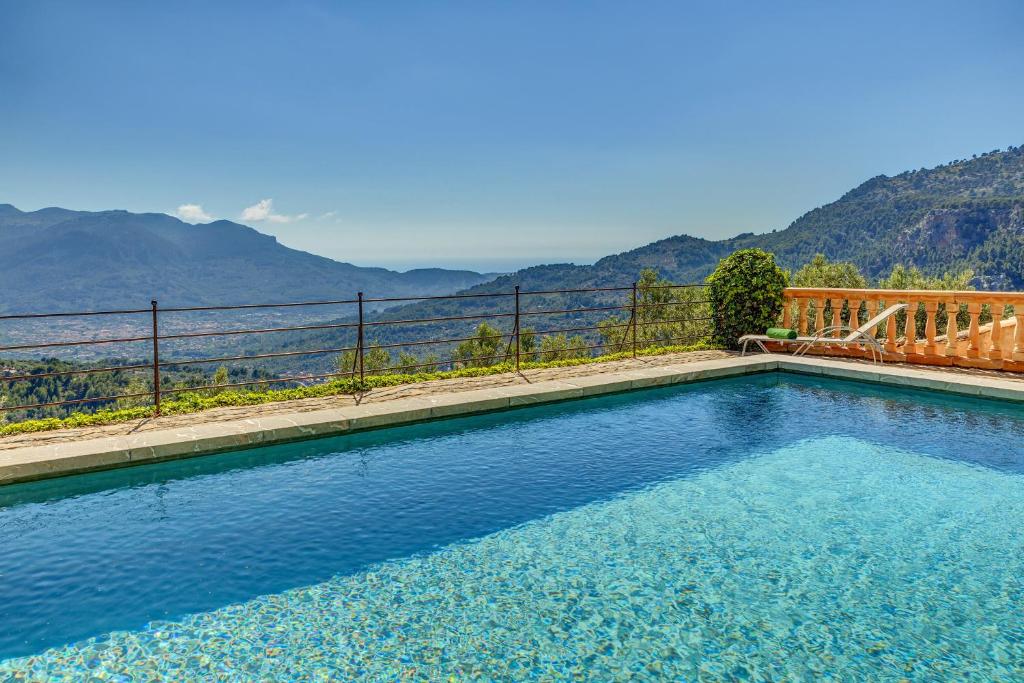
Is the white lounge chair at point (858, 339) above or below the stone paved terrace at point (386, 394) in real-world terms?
above

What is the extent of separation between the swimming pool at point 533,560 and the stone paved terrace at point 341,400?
2.71 feet

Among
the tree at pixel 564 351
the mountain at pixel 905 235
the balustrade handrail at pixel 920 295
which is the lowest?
the tree at pixel 564 351

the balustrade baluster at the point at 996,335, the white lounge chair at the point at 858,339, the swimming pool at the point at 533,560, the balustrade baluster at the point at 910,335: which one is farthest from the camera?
the white lounge chair at the point at 858,339

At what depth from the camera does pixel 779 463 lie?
571cm

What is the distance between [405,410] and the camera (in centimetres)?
668

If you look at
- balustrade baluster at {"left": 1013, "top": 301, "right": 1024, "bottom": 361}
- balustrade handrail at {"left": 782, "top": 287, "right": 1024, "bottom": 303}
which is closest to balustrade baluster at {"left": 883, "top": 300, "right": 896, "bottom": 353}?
balustrade handrail at {"left": 782, "top": 287, "right": 1024, "bottom": 303}

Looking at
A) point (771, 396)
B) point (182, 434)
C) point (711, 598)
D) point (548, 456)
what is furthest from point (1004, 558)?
point (182, 434)

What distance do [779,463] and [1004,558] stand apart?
1.90m

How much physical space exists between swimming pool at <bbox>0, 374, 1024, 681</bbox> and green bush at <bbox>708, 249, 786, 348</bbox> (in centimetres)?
419

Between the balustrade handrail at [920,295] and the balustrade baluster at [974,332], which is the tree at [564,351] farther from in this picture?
the balustrade baluster at [974,332]

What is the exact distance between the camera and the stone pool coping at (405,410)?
5270 mm

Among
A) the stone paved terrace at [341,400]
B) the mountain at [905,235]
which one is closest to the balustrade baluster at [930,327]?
the stone paved terrace at [341,400]

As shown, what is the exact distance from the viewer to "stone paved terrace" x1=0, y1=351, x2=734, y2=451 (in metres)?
5.90

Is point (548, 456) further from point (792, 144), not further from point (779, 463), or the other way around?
point (792, 144)
